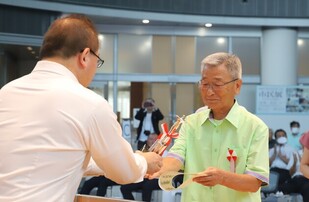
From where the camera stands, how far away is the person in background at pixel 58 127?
141cm

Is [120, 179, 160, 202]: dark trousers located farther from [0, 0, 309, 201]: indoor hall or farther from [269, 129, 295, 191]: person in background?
[0, 0, 309, 201]: indoor hall

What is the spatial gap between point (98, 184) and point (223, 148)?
6.11 meters

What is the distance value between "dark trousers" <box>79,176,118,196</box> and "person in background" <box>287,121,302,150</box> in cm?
393

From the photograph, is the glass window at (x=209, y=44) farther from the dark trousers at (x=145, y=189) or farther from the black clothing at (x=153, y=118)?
the dark trousers at (x=145, y=189)

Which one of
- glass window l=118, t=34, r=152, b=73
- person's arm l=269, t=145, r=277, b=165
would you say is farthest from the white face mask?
glass window l=118, t=34, r=152, b=73

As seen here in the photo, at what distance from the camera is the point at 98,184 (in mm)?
7949

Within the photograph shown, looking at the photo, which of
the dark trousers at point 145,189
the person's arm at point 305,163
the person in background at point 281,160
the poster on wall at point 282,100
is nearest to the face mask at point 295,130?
the poster on wall at point 282,100

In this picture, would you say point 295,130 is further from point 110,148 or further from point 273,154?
point 110,148

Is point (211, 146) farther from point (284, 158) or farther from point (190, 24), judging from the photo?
point (190, 24)

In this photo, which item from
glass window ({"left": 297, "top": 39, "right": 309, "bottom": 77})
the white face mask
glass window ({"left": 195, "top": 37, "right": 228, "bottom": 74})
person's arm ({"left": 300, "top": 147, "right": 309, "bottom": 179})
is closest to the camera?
person's arm ({"left": 300, "top": 147, "right": 309, "bottom": 179})

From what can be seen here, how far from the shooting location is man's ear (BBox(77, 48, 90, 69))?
1.53 m

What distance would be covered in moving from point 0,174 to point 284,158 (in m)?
7.46

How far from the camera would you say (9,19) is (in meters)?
11.4

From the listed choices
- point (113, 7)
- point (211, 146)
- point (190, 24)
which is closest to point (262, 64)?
point (190, 24)
